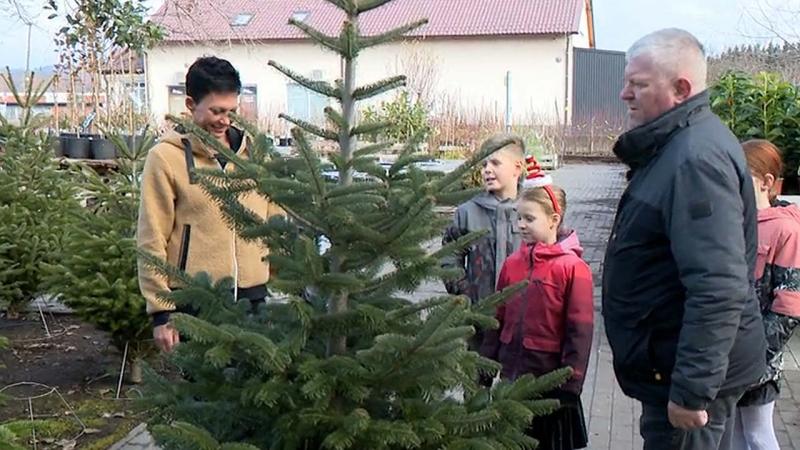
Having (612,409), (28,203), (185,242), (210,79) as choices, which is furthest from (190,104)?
(28,203)

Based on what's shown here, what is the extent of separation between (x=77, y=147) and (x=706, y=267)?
13.9 meters

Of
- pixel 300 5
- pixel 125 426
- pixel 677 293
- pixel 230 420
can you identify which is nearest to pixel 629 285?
pixel 677 293

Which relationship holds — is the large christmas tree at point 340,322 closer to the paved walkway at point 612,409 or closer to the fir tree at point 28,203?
the paved walkway at point 612,409

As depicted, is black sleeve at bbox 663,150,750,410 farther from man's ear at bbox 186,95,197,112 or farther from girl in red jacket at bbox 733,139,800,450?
man's ear at bbox 186,95,197,112

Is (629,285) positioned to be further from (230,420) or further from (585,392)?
(585,392)

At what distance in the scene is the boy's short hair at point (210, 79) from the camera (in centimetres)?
340

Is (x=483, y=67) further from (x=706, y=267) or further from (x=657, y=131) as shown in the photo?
(x=706, y=267)

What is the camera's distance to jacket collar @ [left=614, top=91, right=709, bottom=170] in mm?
2629

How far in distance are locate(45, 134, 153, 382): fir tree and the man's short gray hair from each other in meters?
3.76

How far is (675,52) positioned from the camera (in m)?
2.62

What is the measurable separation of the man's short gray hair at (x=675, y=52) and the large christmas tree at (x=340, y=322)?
0.60 meters

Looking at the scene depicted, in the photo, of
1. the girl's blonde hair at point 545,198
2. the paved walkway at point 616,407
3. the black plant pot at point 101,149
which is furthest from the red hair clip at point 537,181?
the black plant pot at point 101,149

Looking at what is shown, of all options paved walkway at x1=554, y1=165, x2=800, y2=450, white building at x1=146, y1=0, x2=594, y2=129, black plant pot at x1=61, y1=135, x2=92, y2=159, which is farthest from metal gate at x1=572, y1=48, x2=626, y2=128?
paved walkway at x1=554, y1=165, x2=800, y2=450

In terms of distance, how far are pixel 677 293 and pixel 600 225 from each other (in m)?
11.8
